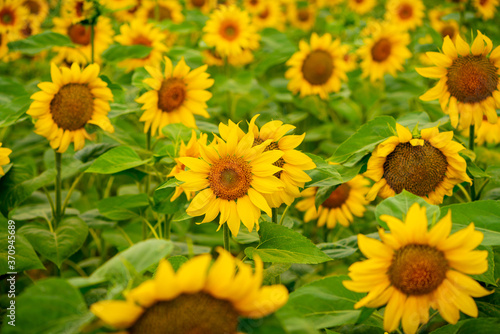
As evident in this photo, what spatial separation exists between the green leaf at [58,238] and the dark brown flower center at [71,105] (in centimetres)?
29

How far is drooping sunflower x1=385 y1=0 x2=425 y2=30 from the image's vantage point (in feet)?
9.89

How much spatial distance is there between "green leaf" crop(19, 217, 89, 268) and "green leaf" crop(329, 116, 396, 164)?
744mm

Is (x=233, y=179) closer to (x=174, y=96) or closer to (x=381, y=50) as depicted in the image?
(x=174, y=96)

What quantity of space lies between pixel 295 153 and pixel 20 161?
3.08 feet

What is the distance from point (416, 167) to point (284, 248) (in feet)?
1.19

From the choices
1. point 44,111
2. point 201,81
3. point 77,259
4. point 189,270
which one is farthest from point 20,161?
point 189,270

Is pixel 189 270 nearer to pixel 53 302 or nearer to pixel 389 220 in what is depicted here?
pixel 53 302

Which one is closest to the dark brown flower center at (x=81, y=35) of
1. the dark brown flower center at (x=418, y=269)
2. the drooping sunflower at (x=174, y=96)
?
the drooping sunflower at (x=174, y=96)

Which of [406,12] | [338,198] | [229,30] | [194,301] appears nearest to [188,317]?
[194,301]

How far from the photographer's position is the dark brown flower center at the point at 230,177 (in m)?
0.91

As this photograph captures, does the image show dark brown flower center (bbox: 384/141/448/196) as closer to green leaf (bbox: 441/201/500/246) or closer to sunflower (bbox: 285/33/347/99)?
green leaf (bbox: 441/201/500/246)

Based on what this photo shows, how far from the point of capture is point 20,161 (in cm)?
143

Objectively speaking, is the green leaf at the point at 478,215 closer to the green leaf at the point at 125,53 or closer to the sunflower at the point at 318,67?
the green leaf at the point at 125,53

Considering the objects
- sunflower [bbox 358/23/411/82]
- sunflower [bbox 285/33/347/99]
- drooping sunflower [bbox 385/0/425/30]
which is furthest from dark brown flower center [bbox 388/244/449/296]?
drooping sunflower [bbox 385/0/425/30]
